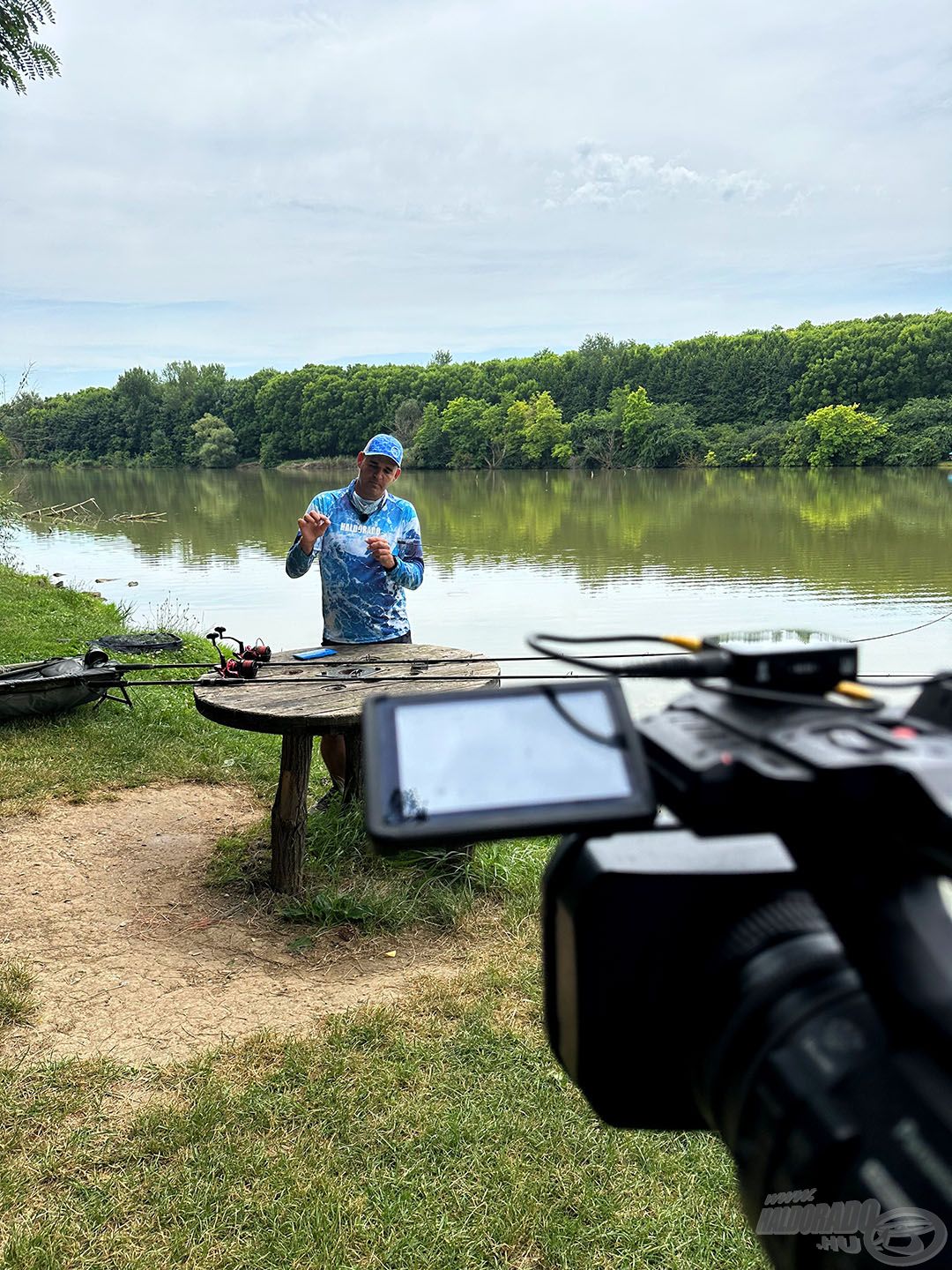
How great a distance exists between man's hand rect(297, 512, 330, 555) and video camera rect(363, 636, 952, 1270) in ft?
13.3

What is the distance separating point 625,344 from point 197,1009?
8556cm

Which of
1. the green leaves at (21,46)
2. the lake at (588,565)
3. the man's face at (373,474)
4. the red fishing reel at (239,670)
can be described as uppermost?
the green leaves at (21,46)

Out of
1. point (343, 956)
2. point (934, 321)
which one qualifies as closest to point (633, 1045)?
point (343, 956)

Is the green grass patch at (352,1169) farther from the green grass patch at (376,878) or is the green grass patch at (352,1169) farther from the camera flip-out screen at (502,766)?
the camera flip-out screen at (502,766)

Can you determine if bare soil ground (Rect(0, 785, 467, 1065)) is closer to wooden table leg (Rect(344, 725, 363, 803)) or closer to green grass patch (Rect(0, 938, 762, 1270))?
green grass patch (Rect(0, 938, 762, 1270))

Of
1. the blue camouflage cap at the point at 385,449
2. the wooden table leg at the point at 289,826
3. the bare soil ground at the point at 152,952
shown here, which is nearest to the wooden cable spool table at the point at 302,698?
the wooden table leg at the point at 289,826

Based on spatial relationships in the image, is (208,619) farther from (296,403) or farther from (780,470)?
(296,403)

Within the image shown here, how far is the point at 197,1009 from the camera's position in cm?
337

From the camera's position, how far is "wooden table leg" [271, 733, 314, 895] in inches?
164

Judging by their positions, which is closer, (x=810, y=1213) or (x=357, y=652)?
(x=810, y=1213)

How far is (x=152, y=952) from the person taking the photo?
3.79 m

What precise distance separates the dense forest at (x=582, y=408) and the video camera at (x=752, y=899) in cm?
5608

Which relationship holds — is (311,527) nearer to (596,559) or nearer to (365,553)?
(365,553)

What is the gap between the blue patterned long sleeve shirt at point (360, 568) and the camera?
16.2 feet
